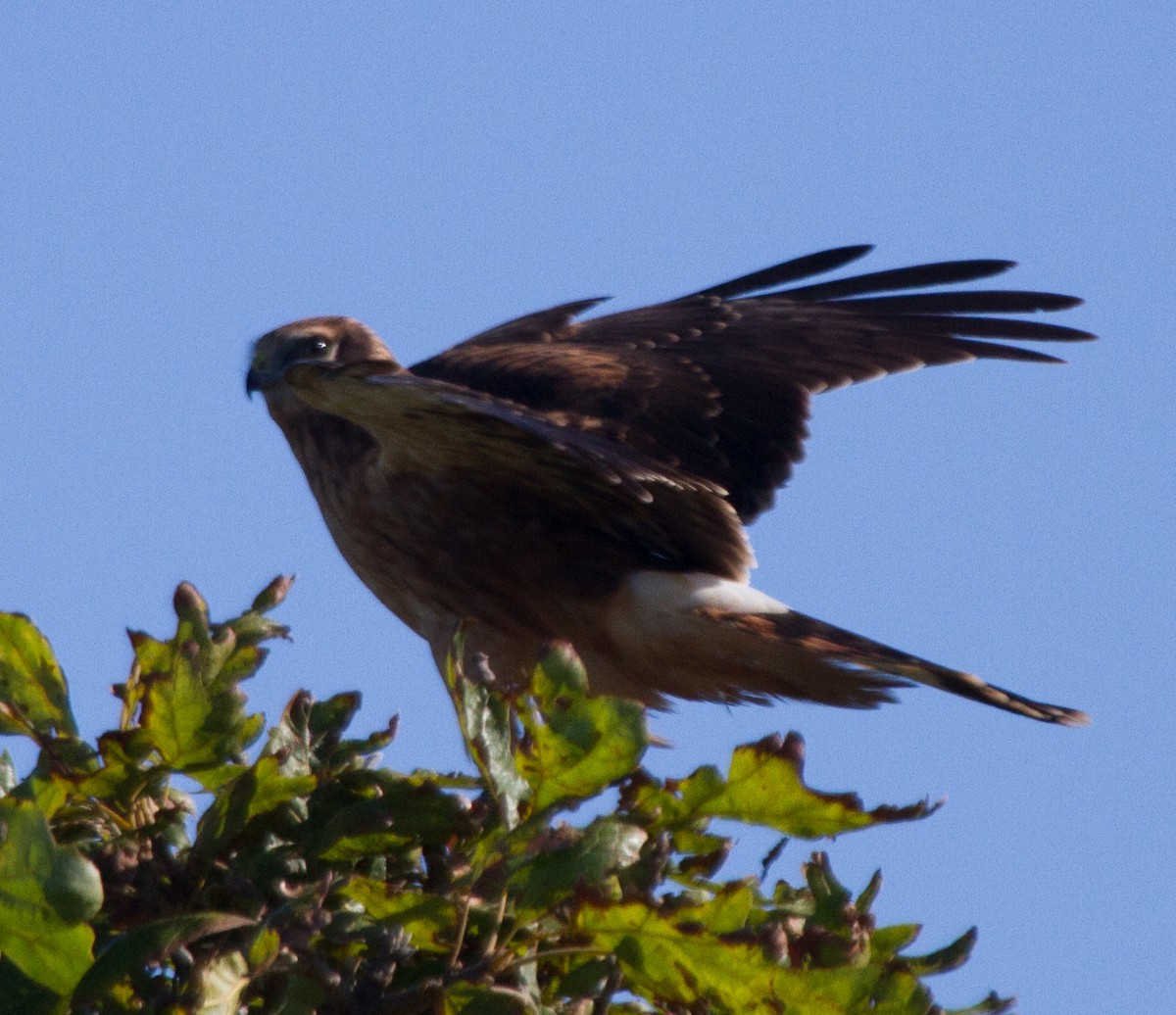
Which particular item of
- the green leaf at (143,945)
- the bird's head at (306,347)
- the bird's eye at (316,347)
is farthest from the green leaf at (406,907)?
the bird's eye at (316,347)

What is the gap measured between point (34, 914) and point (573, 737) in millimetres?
578

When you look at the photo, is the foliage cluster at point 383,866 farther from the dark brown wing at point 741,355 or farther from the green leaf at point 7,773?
the dark brown wing at point 741,355

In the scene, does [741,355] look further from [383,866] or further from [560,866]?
[560,866]

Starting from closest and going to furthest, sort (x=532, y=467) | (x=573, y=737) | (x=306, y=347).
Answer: (x=573, y=737)
(x=532, y=467)
(x=306, y=347)

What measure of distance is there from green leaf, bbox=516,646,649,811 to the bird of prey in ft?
6.57

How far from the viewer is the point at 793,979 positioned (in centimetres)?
184

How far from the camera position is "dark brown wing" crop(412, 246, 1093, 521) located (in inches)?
207

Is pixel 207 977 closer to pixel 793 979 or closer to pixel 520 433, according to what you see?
pixel 793 979

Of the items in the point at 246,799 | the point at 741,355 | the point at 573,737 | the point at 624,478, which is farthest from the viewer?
the point at 741,355

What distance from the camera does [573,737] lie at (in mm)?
1898

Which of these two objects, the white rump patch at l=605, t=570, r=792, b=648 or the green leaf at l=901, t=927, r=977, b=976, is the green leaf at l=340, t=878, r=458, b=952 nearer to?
the green leaf at l=901, t=927, r=977, b=976

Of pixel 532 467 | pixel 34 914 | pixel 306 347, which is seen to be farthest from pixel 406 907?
pixel 306 347

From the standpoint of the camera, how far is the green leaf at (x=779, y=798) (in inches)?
76.7

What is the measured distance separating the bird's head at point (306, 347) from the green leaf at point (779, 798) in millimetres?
3865
